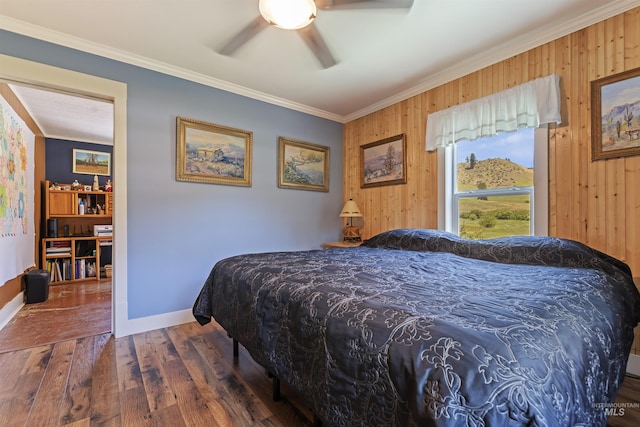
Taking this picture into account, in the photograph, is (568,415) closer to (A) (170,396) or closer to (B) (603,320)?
(B) (603,320)

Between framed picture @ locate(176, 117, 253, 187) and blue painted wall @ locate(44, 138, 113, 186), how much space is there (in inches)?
138

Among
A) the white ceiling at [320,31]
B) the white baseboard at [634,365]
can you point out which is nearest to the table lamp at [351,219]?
the white ceiling at [320,31]

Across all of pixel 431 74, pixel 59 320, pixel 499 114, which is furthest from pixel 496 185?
pixel 59 320

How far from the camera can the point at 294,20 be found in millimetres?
1844

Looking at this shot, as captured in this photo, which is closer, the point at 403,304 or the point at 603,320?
the point at 403,304

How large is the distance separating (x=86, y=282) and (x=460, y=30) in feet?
19.6

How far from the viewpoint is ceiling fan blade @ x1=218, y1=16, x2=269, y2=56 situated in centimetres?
212

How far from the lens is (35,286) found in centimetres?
342

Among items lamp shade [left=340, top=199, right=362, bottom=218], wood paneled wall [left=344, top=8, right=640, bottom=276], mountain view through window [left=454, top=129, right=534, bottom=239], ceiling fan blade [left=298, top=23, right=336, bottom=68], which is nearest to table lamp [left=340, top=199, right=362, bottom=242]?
lamp shade [left=340, top=199, right=362, bottom=218]

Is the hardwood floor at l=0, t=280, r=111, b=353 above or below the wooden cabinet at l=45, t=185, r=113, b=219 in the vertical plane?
below

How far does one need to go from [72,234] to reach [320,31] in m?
5.22

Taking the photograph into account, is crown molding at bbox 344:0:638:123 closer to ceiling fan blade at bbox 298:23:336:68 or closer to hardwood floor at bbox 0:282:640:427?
ceiling fan blade at bbox 298:23:336:68

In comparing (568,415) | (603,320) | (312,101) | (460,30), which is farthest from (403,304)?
A: (312,101)

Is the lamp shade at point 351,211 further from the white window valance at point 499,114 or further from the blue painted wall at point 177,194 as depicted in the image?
the white window valance at point 499,114
